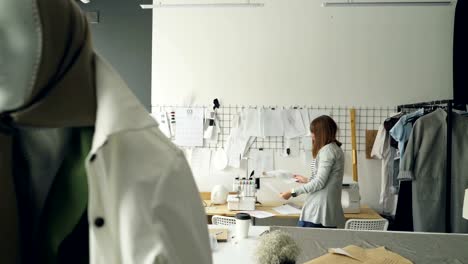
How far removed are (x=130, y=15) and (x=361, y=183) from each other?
3.47m

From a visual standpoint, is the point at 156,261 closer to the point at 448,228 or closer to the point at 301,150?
the point at 448,228

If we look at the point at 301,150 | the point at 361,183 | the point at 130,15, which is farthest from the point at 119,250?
the point at 130,15

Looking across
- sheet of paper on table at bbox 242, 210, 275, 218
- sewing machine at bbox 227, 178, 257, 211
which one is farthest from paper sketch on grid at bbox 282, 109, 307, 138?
sheet of paper on table at bbox 242, 210, 275, 218

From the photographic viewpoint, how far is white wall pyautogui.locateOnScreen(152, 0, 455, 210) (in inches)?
158

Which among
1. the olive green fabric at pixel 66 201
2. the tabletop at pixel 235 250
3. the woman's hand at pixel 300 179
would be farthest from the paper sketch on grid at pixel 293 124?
the olive green fabric at pixel 66 201

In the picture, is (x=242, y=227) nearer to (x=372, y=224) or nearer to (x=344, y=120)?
(x=372, y=224)

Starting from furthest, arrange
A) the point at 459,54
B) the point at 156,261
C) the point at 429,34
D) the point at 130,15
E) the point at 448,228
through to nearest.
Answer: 1. the point at 130,15
2. the point at 429,34
3. the point at 459,54
4. the point at 448,228
5. the point at 156,261

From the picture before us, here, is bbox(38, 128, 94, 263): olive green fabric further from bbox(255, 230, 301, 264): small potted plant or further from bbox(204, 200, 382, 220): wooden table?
bbox(204, 200, 382, 220): wooden table

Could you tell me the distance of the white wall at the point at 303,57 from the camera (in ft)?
13.2

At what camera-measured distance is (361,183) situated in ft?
13.3

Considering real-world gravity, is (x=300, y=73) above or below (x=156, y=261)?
above

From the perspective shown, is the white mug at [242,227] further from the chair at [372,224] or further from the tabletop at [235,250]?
the chair at [372,224]

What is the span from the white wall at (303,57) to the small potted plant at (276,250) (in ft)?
8.58

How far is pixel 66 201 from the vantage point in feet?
2.30
